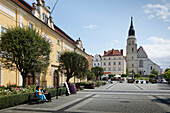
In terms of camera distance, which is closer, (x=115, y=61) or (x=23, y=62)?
(x=23, y=62)

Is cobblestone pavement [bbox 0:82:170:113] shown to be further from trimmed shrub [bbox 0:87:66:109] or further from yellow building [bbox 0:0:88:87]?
yellow building [bbox 0:0:88:87]

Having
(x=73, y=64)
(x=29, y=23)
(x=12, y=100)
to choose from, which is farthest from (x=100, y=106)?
(x=29, y=23)

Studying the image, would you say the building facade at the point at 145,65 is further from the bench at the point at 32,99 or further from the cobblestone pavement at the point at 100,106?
the bench at the point at 32,99

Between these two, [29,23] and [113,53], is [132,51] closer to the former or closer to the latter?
[113,53]

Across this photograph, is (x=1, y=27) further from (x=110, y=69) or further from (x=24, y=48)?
(x=110, y=69)

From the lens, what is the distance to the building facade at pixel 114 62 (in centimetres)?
8344

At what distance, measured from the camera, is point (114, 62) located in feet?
276

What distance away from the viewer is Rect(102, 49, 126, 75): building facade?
83.4m

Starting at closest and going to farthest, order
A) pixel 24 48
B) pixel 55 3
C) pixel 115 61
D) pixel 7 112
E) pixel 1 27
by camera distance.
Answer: pixel 7 112 < pixel 24 48 < pixel 1 27 < pixel 55 3 < pixel 115 61

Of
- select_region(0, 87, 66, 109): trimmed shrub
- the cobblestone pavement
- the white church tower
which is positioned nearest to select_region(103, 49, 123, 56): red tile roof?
the white church tower

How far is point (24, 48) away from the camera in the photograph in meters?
11.5

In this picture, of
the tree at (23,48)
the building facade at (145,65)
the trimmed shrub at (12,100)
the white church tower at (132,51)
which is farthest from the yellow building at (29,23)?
the building facade at (145,65)

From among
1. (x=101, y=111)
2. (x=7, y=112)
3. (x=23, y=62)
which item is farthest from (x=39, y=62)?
(x=101, y=111)

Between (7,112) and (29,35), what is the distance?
5.81 m
